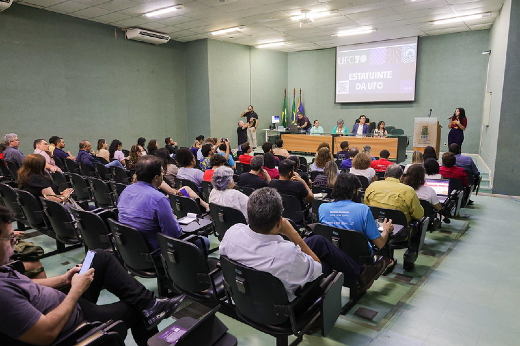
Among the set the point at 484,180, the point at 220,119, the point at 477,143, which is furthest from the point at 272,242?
the point at 477,143

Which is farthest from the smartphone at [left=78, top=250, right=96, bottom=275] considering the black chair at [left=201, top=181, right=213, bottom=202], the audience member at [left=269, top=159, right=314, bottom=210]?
the black chair at [left=201, top=181, right=213, bottom=202]

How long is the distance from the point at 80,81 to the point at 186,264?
9.44m

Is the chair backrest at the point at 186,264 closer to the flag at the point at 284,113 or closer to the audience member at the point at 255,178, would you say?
the audience member at the point at 255,178

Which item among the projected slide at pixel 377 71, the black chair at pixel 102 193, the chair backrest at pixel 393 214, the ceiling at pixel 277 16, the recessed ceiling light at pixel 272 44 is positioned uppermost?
the recessed ceiling light at pixel 272 44

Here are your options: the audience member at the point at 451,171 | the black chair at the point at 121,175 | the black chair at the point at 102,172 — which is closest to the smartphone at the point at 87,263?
the black chair at the point at 121,175

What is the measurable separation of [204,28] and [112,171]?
6.40 metres

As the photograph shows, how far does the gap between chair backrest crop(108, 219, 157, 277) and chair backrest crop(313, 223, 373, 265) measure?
1.30 meters

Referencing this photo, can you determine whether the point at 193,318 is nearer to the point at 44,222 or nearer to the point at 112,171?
the point at 44,222

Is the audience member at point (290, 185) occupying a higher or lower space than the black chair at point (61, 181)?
higher

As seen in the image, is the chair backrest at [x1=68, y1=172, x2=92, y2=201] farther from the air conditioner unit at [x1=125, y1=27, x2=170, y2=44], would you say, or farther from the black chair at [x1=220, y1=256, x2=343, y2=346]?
the air conditioner unit at [x1=125, y1=27, x2=170, y2=44]

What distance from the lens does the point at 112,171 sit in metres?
5.93

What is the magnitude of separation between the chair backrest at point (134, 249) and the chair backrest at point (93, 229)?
0.76ft

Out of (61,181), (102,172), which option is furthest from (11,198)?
(102,172)

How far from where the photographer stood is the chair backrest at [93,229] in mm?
2762
